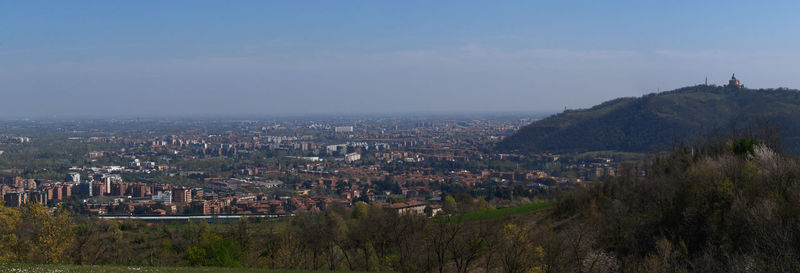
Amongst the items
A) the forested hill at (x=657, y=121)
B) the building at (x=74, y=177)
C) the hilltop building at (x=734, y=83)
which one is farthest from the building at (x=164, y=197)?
the hilltop building at (x=734, y=83)

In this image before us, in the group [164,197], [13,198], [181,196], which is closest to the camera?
[13,198]

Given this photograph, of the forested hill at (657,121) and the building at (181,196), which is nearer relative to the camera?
the building at (181,196)

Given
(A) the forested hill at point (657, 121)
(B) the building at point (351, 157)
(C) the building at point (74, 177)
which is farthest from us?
(B) the building at point (351, 157)

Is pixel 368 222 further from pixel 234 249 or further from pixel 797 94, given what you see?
pixel 797 94

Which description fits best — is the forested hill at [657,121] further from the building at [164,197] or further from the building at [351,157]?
the building at [164,197]

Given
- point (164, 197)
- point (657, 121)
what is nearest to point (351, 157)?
point (164, 197)

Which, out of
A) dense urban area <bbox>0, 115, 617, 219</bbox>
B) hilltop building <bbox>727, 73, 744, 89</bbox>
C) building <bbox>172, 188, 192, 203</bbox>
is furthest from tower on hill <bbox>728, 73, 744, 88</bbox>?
building <bbox>172, 188, 192, 203</bbox>

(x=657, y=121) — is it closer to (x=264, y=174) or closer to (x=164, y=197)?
(x=264, y=174)

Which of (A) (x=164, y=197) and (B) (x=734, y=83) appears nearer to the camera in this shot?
(A) (x=164, y=197)

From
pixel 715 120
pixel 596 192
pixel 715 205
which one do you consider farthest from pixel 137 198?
pixel 715 120
